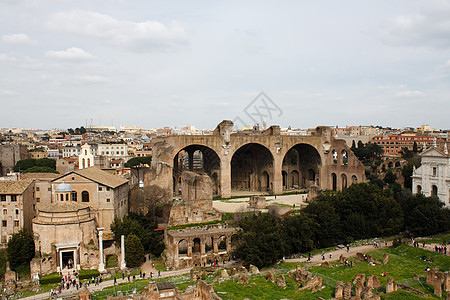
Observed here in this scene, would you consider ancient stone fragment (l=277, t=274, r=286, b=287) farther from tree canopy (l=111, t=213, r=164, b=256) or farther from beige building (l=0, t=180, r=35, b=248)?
beige building (l=0, t=180, r=35, b=248)

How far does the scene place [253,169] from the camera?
2196 inches

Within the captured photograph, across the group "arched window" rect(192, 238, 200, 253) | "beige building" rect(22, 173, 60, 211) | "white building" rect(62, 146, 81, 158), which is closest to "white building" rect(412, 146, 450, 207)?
"arched window" rect(192, 238, 200, 253)

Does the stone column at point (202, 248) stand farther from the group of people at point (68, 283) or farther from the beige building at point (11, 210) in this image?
the beige building at point (11, 210)

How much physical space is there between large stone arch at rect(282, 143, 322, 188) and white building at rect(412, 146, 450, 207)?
13890mm

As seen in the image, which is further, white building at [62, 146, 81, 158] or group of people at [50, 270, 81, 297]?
white building at [62, 146, 81, 158]

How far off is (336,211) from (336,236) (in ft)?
9.77

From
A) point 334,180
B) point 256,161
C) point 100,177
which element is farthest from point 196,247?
point 334,180

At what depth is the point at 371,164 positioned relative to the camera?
67812mm

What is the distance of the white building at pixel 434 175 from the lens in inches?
1581

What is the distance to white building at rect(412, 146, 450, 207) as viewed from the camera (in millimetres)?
40156

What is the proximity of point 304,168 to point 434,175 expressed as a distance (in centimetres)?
1919

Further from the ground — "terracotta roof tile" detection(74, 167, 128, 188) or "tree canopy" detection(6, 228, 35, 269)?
"terracotta roof tile" detection(74, 167, 128, 188)

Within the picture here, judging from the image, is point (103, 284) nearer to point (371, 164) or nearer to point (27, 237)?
point (27, 237)

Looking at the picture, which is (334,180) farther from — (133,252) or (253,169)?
(133,252)
